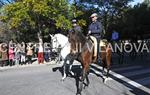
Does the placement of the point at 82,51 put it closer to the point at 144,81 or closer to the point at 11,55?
the point at 144,81

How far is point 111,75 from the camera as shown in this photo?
1738cm

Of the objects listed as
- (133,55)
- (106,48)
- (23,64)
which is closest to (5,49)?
(23,64)

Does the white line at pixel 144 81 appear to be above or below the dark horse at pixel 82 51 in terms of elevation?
below

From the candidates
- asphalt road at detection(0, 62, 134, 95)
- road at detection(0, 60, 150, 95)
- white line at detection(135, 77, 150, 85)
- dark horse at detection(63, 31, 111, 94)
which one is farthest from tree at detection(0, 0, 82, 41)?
dark horse at detection(63, 31, 111, 94)

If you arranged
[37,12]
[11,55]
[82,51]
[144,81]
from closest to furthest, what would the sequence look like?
[82,51] → [144,81] → [11,55] → [37,12]

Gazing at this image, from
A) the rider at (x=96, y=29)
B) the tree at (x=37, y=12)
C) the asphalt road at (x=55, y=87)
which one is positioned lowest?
the asphalt road at (x=55, y=87)

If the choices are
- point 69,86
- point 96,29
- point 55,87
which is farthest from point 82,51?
point 55,87

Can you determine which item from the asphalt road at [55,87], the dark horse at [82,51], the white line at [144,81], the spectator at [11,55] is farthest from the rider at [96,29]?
the spectator at [11,55]

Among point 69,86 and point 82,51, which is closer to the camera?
point 82,51

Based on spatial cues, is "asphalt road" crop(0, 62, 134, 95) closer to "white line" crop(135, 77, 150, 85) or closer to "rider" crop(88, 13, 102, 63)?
"white line" crop(135, 77, 150, 85)

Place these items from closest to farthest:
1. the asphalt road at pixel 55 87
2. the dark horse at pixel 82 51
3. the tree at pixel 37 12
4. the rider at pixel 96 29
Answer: the asphalt road at pixel 55 87 < the dark horse at pixel 82 51 < the rider at pixel 96 29 < the tree at pixel 37 12

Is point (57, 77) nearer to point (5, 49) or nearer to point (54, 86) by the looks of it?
point (54, 86)

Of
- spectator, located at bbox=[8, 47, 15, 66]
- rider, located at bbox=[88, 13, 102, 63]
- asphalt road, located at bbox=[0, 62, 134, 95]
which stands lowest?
asphalt road, located at bbox=[0, 62, 134, 95]

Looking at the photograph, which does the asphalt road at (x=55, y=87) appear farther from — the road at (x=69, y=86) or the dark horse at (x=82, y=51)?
the dark horse at (x=82, y=51)
